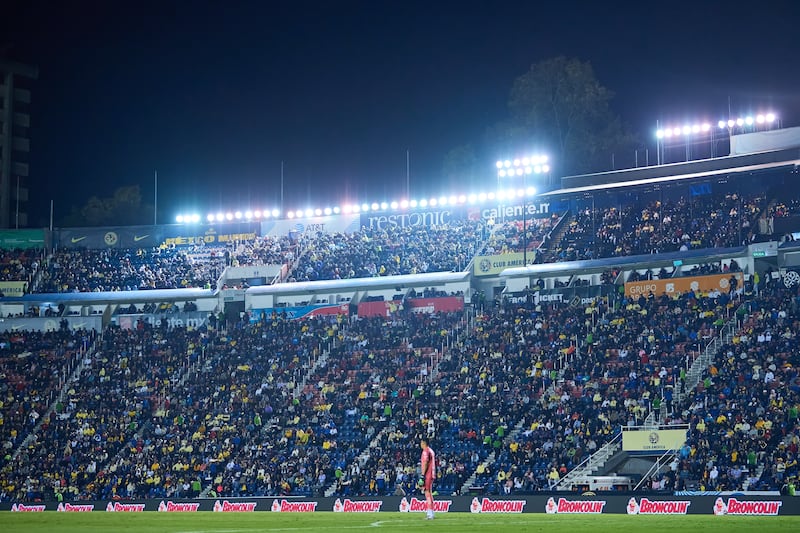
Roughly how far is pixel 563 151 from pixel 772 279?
43.3 m

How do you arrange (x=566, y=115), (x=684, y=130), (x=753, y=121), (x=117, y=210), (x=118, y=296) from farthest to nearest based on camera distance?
(x=117, y=210) → (x=566, y=115) → (x=118, y=296) → (x=684, y=130) → (x=753, y=121)

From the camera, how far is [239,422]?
6128 cm

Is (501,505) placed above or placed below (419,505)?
above

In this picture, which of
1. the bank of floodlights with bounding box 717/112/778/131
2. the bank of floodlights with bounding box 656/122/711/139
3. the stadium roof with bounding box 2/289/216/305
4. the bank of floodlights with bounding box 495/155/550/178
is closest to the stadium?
the stadium roof with bounding box 2/289/216/305

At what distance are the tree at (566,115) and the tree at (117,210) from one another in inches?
1518

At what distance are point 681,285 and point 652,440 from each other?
13968 mm

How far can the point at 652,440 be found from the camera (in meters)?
47.8

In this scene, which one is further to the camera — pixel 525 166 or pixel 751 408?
pixel 525 166

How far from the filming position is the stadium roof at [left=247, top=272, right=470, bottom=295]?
68.7m

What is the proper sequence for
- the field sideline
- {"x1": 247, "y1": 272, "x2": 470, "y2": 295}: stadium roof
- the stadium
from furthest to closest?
1. {"x1": 247, "y1": 272, "x2": 470, "y2": 295}: stadium roof
2. the stadium
3. the field sideline

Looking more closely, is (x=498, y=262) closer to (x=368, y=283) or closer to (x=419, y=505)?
(x=368, y=283)

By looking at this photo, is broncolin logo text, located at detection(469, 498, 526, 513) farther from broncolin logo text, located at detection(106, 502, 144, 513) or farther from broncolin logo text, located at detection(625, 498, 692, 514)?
broncolin logo text, located at detection(106, 502, 144, 513)

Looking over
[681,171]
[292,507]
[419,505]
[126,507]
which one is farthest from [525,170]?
[419,505]

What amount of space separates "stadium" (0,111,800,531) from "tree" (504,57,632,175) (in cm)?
2392
